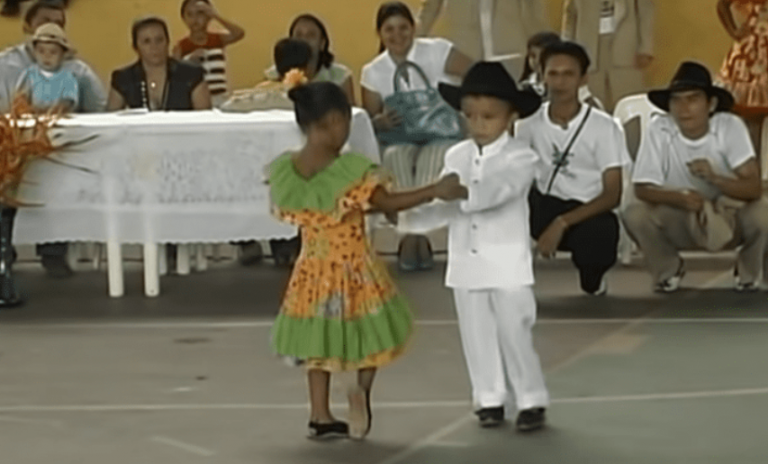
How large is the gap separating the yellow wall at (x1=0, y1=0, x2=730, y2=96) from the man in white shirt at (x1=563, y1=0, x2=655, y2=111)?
77 centimetres

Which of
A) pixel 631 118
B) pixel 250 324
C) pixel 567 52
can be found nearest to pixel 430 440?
pixel 250 324

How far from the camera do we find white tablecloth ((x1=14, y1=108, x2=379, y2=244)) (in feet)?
22.7

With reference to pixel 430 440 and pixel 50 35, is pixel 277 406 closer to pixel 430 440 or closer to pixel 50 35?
pixel 430 440

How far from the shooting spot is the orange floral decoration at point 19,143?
6762mm

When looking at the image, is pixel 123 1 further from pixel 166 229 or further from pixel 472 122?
pixel 472 122

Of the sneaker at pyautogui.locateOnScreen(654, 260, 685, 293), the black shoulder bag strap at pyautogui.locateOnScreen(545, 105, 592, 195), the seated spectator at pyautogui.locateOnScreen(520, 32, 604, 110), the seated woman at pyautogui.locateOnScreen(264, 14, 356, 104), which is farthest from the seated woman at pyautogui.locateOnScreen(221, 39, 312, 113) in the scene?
the sneaker at pyautogui.locateOnScreen(654, 260, 685, 293)

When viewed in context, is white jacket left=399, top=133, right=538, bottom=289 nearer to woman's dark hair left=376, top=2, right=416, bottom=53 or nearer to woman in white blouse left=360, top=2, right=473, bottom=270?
woman in white blouse left=360, top=2, right=473, bottom=270

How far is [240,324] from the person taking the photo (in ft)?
21.0

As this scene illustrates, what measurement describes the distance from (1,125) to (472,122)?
9.31ft

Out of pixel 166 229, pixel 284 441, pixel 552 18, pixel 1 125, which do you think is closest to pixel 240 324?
pixel 166 229

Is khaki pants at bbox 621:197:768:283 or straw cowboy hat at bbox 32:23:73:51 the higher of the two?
straw cowboy hat at bbox 32:23:73:51

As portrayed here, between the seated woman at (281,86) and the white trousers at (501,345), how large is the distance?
9.38ft

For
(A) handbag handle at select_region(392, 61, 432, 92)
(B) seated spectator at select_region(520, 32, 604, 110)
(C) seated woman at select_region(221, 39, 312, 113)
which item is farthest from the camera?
(A) handbag handle at select_region(392, 61, 432, 92)

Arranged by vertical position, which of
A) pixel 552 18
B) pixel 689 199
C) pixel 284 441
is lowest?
pixel 284 441
